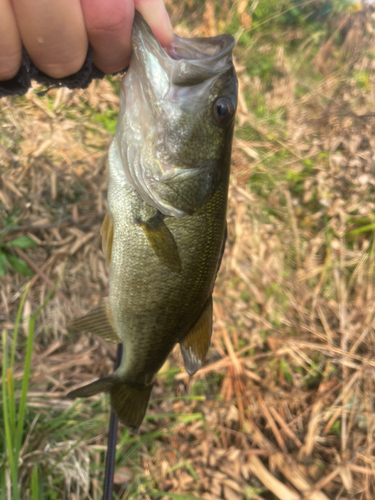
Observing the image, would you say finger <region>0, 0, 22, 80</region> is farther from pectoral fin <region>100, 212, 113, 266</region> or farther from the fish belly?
pectoral fin <region>100, 212, 113, 266</region>

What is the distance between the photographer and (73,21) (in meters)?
0.84

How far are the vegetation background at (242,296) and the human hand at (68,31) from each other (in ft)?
3.24

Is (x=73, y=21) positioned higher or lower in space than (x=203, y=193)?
higher

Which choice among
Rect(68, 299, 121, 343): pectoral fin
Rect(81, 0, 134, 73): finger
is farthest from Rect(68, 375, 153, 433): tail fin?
Rect(81, 0, 134, 73): finger

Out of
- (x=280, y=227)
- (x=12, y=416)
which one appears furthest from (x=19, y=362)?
(x=280, y=227)

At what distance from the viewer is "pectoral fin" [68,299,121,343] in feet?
4.25

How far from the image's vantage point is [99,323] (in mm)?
1315

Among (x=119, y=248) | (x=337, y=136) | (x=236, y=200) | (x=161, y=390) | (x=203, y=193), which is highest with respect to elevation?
(x=337, y=136)

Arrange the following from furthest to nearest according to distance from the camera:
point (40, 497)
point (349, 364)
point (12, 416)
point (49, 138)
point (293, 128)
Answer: point (293, 128), point (349, 364), point (49, 138), point (40, 497), point (12, 416)

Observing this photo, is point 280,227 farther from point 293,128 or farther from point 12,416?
point 12,416

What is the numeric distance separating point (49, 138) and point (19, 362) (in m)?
1.56

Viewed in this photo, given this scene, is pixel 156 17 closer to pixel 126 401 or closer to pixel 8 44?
pixel 8 44

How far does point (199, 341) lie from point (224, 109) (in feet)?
2.73

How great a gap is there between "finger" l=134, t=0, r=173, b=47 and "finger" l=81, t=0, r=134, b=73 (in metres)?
0.10
